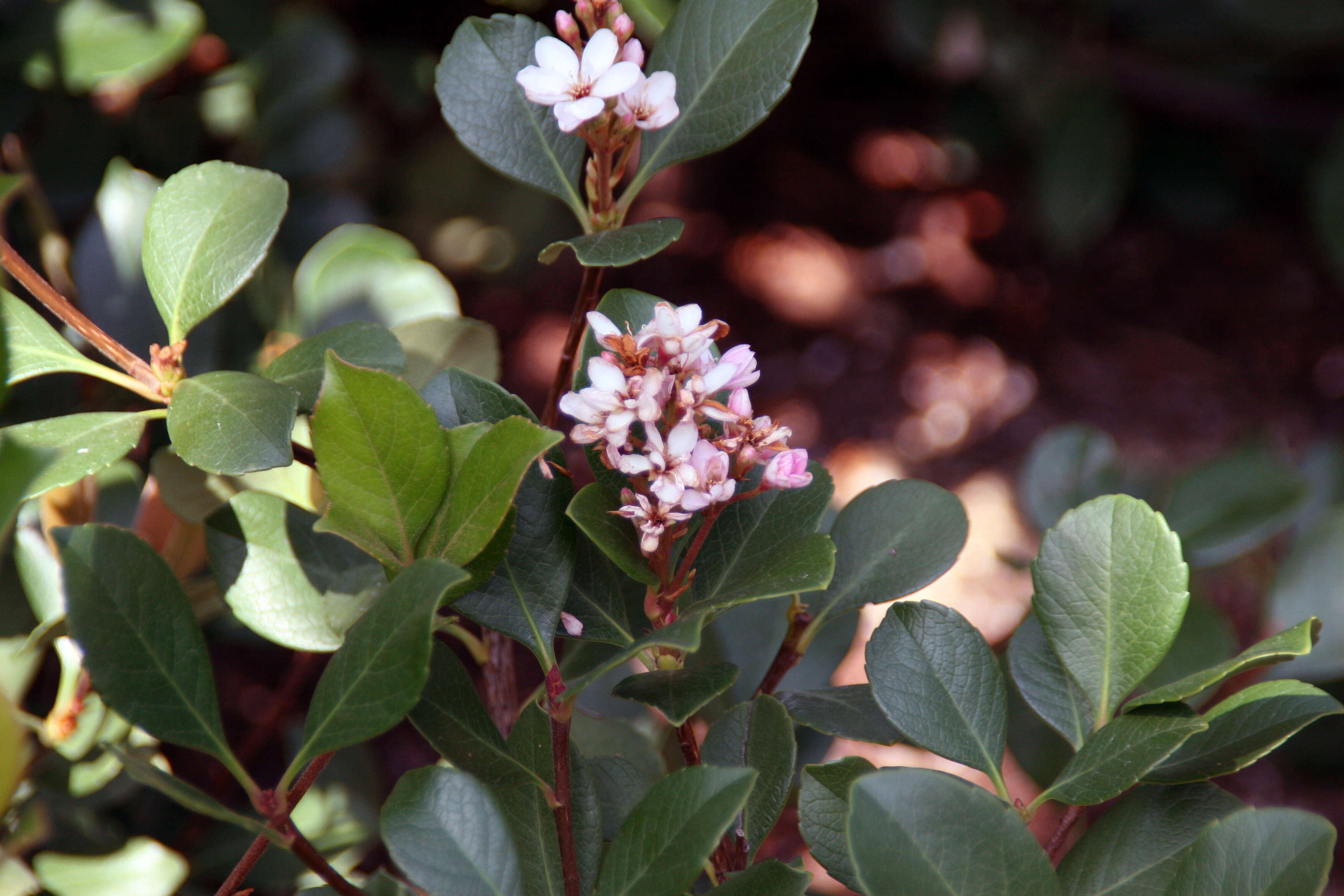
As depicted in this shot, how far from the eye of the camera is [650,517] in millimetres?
492

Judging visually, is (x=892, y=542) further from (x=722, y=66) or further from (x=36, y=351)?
(x=36, y=351)

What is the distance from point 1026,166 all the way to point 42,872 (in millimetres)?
2172

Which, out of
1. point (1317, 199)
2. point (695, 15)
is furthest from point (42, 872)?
point (1317, 199)

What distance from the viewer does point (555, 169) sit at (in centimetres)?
60

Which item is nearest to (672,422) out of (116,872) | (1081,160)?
(116,872)

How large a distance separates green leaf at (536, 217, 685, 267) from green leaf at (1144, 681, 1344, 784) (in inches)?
13.9

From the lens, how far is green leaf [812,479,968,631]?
0.59m

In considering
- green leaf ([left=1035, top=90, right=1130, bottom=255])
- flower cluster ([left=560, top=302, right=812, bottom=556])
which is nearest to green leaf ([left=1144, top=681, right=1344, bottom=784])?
flower cluster ([left=560, top=302, right=812, bottom=556])

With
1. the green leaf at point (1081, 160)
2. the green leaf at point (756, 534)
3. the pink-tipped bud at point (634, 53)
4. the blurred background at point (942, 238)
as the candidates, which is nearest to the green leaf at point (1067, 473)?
the blurred background at point (942, 238)

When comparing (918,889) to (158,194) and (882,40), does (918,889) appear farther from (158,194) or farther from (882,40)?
(882,40)

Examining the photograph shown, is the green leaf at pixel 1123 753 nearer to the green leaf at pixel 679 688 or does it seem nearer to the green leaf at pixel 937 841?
the green leaf at pixel 937 841

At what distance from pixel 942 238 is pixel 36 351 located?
1.99m

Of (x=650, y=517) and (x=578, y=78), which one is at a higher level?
(x=578, y=78)

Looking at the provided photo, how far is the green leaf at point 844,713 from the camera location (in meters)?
0.57
